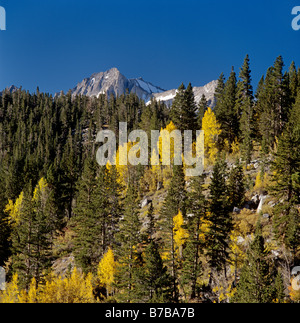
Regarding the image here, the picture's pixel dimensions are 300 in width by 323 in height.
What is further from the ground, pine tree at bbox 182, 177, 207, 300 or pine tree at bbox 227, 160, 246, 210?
pine tree at bbox 227, 160, 246, 210

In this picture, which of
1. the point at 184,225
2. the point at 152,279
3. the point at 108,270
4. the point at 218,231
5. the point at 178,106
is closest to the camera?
the point at 152,279

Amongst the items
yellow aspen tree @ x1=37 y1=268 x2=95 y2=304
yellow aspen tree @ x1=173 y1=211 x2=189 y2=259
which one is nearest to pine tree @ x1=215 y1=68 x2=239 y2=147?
yellow aspen tree @ x1=173 y1=211 x2=189 y2=259

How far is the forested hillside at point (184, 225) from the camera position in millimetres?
21391

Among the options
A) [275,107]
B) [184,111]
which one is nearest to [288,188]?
[275,107]

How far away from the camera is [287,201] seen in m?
23.1

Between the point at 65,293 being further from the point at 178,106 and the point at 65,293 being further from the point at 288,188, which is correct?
the point at 178,106

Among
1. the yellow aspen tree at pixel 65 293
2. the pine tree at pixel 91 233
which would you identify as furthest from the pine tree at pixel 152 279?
the pine tree at pixel 91 233

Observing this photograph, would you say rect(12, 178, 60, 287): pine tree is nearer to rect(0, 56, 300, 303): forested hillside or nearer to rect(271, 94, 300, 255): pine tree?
rect(0, 56, 300, 303): forested hillside

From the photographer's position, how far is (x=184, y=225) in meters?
28.1

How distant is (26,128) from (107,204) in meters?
115

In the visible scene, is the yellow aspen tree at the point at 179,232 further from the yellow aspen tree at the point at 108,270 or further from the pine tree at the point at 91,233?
the pine tree at the point at 91,233

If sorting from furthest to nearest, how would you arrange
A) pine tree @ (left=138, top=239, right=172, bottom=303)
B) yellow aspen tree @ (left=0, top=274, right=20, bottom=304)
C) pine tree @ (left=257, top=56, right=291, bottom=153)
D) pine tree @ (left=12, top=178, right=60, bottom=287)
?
1. pine tree @ (left=257, top=56, right=291, bottom=153)
2. pine tree @ (left=12, top=178, right=60, bottom=287)
3. yellow aspen tree @ (left=0, top=274, right=20, bottom=304)
4. pine tree @ (left=138, top=239, right=172, bottom=303)

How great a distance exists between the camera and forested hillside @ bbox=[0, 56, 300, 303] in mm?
21391
